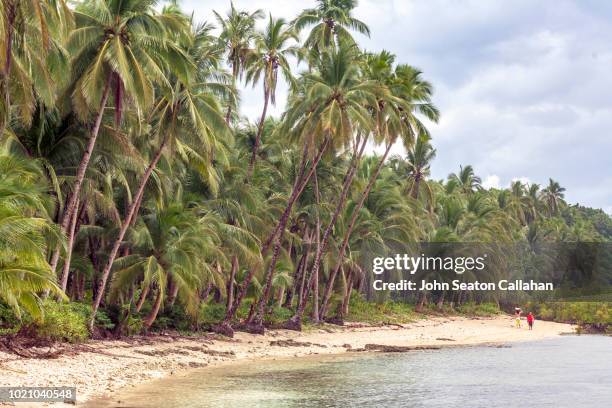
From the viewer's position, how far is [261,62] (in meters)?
33.3

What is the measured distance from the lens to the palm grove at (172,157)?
651 inches

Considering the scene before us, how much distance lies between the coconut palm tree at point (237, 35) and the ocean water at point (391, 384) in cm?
1507

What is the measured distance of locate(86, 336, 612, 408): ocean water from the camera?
17047mm

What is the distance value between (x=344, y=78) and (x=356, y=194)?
14586 mm

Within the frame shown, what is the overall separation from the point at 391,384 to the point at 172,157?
12457 millimetres

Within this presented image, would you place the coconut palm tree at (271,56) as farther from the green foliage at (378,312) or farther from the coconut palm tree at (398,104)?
the green foliage at (378,312)

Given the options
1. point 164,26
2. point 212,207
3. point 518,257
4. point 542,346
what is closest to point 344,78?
point 212,207

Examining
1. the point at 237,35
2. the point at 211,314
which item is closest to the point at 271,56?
the point at 237,35

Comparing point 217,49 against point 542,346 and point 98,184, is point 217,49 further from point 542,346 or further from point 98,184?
point 542,346

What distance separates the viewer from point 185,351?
80.5 feet

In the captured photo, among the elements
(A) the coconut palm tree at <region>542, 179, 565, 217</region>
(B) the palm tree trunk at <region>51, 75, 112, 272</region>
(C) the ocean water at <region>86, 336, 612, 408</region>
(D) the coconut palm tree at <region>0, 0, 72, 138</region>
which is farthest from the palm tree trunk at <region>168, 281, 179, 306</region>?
(A) the coconut palm tree at <region>542, 179, 565, 217</region>

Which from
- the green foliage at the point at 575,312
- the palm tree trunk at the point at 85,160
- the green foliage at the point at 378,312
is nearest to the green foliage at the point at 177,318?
the palm tree trunk at the point at 85,160

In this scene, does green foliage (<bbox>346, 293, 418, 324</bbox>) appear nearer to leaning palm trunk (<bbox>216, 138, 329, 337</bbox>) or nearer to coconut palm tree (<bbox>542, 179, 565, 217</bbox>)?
leaning palm trunk (<bbox>216, 138, 329, 337</bbox>)

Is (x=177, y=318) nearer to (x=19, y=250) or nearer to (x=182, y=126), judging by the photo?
(x=182, y=126)
